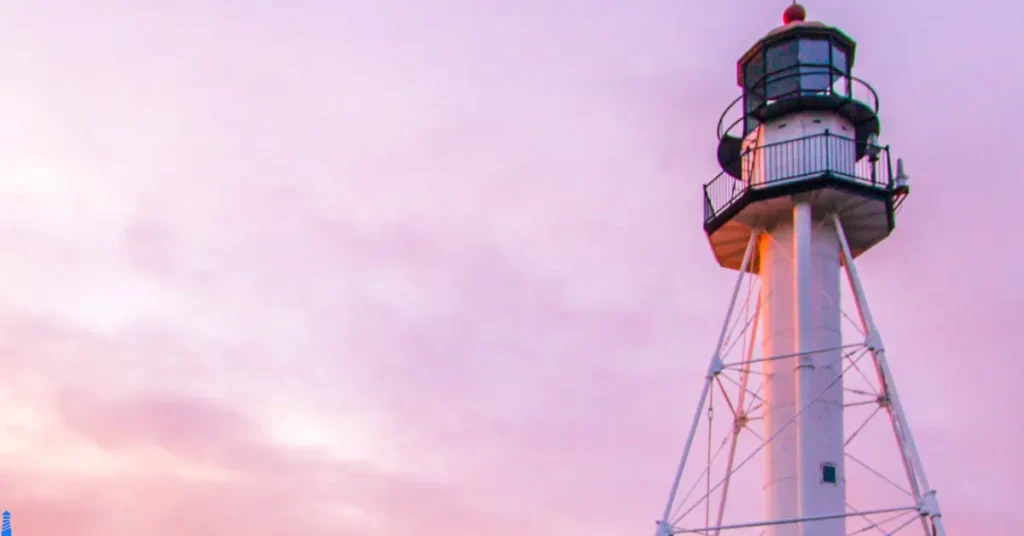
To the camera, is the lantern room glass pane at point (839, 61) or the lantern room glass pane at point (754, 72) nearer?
the lantern room glass pane at point (839, 61)

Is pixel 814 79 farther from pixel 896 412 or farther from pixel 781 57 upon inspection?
pixel 896 412

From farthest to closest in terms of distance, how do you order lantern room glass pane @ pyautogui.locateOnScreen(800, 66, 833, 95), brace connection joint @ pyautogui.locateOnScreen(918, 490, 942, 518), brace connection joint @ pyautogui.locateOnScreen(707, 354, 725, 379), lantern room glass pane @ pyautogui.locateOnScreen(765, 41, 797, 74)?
lantern room glass pane @ pyautogui.locateOnScreen(765, 41, 797, 74), lantern room glass pane @ pyautogui.locateOnScreen(800, 66, 833, 95), brace connection joint @ pyautogui.locateOnScreen(707, 354, 725, 379), brace connection joint @ pyautogui.locateOnScreen(918, 490, 942, 518)

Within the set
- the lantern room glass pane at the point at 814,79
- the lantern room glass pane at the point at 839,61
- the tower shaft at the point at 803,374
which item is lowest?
the tower shaft at the point at 803,374

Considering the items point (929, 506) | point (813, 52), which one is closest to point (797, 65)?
point (813, 52)

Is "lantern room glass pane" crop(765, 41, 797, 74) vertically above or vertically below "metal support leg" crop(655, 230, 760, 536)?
above

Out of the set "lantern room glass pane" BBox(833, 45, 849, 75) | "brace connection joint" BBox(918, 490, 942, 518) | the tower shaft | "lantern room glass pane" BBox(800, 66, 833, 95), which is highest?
"lantern room glass pane" BBox(833, 45, 849, 75)

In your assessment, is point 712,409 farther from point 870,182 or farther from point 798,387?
point 870,182

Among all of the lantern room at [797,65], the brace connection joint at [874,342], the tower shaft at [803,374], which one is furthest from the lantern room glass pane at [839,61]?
the brace connection joint at [874,342]

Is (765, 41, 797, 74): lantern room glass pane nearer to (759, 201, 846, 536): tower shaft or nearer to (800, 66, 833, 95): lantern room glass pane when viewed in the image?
(800, 66, 833, 95): lantern room glass pane

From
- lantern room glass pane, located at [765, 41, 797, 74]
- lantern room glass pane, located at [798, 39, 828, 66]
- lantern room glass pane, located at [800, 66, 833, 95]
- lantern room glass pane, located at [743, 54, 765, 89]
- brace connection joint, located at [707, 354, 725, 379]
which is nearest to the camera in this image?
brace connection joint, located at [707, 354, 725, 379]

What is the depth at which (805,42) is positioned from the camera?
136 ft

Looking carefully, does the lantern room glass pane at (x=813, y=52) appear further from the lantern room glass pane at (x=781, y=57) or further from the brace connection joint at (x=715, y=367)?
the brace connection joint at (x=715, y=367)

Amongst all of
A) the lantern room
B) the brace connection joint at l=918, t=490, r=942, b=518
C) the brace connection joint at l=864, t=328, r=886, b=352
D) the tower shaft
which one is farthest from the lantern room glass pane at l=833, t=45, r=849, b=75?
the brace connection joint at l=918, t=490, r=942, b=518

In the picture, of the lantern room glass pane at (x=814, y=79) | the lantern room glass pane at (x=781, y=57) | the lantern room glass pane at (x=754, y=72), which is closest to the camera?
the lantern room glass pane at (x=814, y=79)
